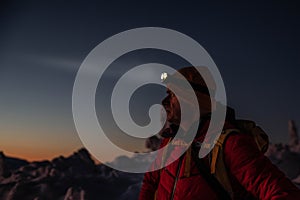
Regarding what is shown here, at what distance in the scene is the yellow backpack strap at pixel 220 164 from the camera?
1.83 meters

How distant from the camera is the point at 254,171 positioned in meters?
1.65

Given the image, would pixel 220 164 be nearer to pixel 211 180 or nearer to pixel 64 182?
pixel 211 180

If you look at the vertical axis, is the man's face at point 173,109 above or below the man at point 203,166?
above

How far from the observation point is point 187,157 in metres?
2.10

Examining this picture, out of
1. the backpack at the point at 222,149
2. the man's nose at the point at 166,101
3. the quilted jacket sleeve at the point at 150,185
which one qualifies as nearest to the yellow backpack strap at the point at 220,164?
the backpack at the point at 222,149

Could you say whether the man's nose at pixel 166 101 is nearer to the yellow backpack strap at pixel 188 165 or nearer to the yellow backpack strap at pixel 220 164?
the yellow backpack strap at pixel 188 165

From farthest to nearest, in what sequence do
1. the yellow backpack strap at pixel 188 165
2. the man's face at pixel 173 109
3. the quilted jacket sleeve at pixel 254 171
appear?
the man's face at pixel 173 109
the yellow backpack strap at pixel 188 165
the quilted jacket sleeve at pixel 254 171

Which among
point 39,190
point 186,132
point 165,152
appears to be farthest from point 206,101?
point 39,190

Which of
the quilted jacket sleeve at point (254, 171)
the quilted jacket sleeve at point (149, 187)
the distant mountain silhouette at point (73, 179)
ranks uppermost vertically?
the quilted jacket sleeve at point (254, 171)

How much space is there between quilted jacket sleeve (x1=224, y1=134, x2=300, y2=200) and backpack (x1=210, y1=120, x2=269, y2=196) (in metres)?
0.03

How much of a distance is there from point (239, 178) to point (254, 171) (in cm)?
11

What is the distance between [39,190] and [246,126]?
152125 millimetres

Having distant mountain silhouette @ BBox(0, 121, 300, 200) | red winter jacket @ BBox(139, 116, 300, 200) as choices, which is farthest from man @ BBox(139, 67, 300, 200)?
distant mountain silhouette @ BBox(0, 121, 300, 200)

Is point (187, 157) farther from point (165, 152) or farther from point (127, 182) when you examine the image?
point (127, 182)
